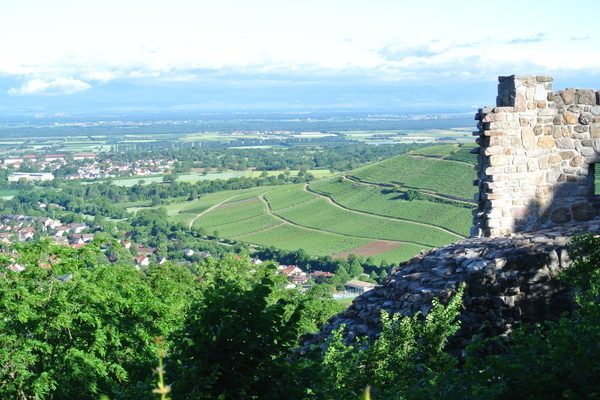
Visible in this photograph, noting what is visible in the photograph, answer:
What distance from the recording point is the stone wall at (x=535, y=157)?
1194cm

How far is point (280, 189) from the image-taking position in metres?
96.8

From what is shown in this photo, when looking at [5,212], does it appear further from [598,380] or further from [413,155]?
[598,380]

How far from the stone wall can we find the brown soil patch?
46.5 metres

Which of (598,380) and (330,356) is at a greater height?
(598,380)

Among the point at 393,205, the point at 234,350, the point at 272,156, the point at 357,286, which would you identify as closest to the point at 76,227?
the point at 393,205

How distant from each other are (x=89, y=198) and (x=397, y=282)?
104 metres

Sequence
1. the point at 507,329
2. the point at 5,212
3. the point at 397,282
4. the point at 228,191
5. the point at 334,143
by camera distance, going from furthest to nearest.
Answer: the point at 334,143 → the point at 228,191 → the point at 5,212 → the point at 397,282 → the point at 507,329

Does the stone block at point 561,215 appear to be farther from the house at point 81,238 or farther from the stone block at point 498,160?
the house at point 81,238

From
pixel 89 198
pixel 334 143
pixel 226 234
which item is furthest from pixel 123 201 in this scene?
pixel 334 143

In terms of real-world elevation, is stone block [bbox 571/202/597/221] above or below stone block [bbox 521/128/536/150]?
below

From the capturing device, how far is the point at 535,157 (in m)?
12.2

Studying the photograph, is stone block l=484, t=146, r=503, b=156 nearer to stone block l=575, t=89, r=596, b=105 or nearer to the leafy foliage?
stone block l=575, t=89, r=596, b=105

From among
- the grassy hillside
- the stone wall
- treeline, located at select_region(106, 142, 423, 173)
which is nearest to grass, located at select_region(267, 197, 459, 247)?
the grassy hillside

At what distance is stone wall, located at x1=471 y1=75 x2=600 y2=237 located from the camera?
11.9 m
